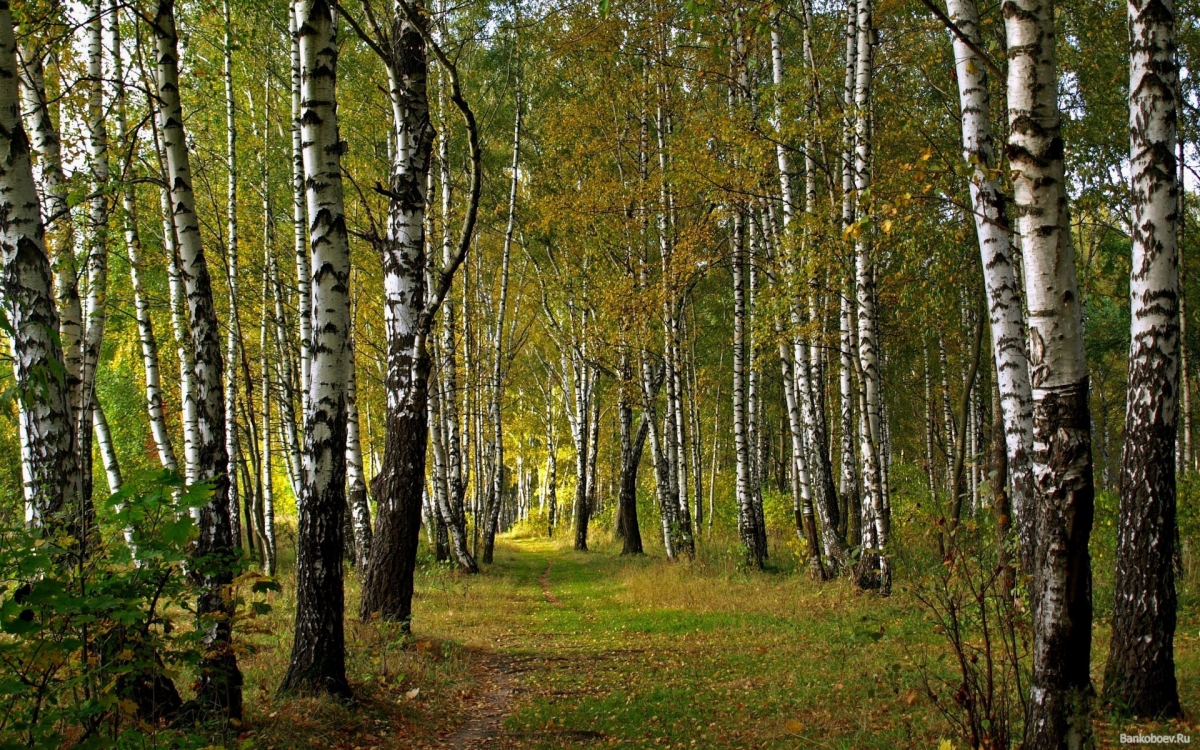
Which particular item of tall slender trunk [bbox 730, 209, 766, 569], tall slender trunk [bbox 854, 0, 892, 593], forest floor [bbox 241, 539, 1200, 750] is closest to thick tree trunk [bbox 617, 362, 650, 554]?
tall slender trunk [bbox 730, 209, 766, 569]

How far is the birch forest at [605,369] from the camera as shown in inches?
139

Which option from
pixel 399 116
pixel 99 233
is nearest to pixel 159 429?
pixel 99 233

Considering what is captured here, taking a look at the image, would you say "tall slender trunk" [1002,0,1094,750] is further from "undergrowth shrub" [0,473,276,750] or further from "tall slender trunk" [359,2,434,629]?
"tall slender trunk" [359,2,434,629]

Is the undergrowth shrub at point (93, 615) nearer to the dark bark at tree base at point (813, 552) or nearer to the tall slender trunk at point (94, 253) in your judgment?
the tall slender trunk at point (94, 253)

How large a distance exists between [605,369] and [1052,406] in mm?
15544

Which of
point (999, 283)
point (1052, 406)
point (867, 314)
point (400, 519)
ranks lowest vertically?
point (400, 519)

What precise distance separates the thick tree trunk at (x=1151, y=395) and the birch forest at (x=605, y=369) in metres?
0.03

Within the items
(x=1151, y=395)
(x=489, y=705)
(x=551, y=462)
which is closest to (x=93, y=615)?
(x=489, y=705)

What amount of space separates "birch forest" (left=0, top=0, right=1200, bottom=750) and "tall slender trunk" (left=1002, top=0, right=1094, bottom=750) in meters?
0.02

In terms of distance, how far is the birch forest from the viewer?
3.54 m

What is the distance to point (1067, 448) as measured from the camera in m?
3.48

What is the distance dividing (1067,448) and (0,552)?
4430 millimetres

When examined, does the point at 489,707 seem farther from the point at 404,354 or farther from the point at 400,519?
the point at 404,354

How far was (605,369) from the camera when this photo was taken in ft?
62.1
